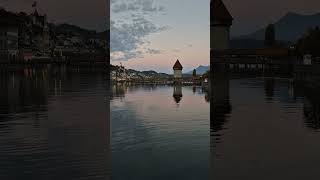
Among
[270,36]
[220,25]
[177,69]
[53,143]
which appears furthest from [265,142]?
[270,36]

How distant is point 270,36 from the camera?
346 feet

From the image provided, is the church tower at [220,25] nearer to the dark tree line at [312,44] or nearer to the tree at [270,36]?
the tree at [270,36]

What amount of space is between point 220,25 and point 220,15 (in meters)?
3.06

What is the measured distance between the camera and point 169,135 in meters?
17.0

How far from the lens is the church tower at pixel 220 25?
83750 millimetres

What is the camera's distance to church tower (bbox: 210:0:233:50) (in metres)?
83.8

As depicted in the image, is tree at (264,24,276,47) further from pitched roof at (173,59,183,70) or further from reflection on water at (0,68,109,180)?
pitched roof at (173,59,183,70)

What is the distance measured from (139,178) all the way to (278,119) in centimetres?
1350

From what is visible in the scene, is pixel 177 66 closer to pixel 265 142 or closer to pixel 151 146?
pixel 151 146

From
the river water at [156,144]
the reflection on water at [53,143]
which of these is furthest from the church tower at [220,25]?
the river water at [156,144]

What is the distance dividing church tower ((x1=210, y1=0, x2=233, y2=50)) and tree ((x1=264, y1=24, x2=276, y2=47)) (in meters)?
13.1

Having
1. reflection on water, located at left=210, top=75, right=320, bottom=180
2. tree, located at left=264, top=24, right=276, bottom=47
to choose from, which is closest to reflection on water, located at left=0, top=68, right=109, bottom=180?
reflection on water, located at left=210, top=75, right=320, bottom=180

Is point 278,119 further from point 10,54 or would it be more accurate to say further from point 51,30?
point 51,30

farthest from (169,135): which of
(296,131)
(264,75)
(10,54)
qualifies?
(10,54)
